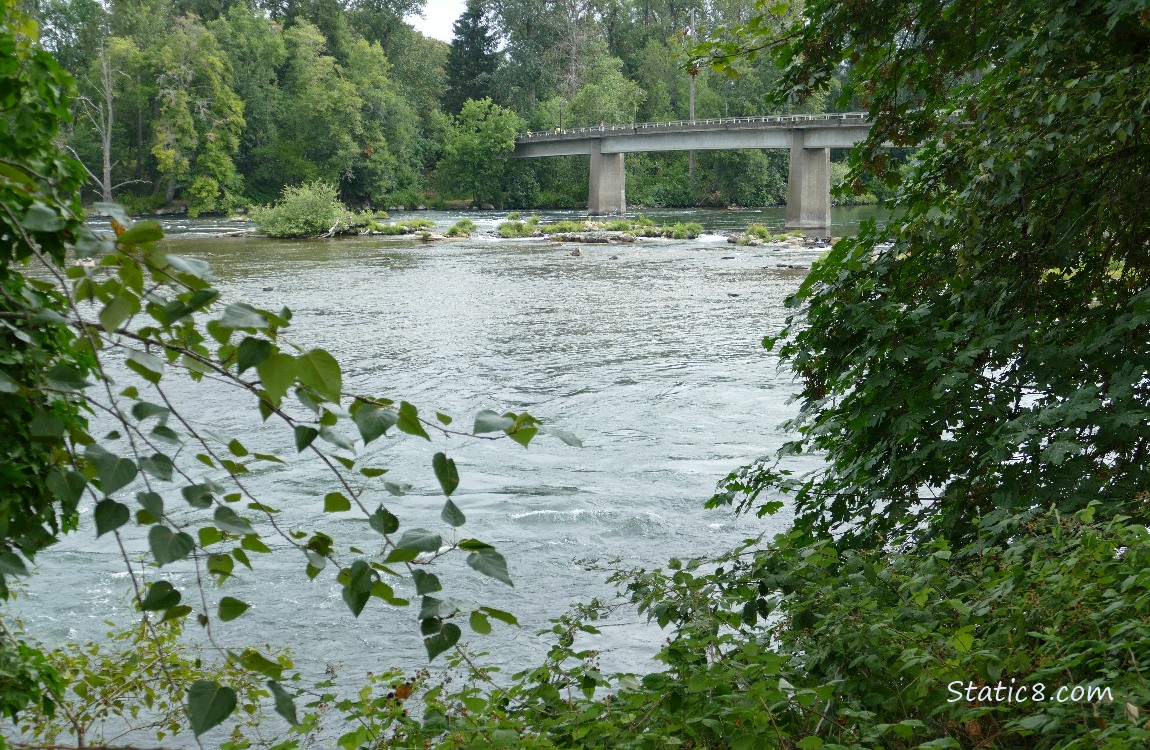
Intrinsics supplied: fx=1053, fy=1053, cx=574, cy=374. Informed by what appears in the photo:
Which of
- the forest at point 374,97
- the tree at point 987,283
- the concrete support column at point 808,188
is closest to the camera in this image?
the tree at point 987,283

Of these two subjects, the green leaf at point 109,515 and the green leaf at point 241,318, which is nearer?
the green leaf at point 241,318

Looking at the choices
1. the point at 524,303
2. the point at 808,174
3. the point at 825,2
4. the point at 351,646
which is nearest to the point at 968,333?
the point at 825,2

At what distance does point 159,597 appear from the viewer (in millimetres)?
1611

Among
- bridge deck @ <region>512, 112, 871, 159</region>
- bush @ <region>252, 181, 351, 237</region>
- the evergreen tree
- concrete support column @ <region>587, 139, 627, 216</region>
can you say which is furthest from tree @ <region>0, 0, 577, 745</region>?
the evergreen tree

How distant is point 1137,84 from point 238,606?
3764 millimetres

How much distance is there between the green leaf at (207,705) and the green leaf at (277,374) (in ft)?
1.52

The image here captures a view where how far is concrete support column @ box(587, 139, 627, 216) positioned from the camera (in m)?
60.0

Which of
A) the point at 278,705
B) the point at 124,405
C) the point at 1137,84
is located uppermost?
the point at 1137,84

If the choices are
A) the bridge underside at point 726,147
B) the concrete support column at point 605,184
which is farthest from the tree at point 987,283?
the concrete support column at point 605,184

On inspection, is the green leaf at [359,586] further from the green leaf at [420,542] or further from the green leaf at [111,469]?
the green leaf at [111,469]

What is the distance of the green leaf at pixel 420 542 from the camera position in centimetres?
161

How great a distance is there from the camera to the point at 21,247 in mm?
1889

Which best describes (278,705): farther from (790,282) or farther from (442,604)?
(790,282)

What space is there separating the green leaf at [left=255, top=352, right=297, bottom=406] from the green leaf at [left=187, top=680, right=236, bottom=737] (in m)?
0.46
